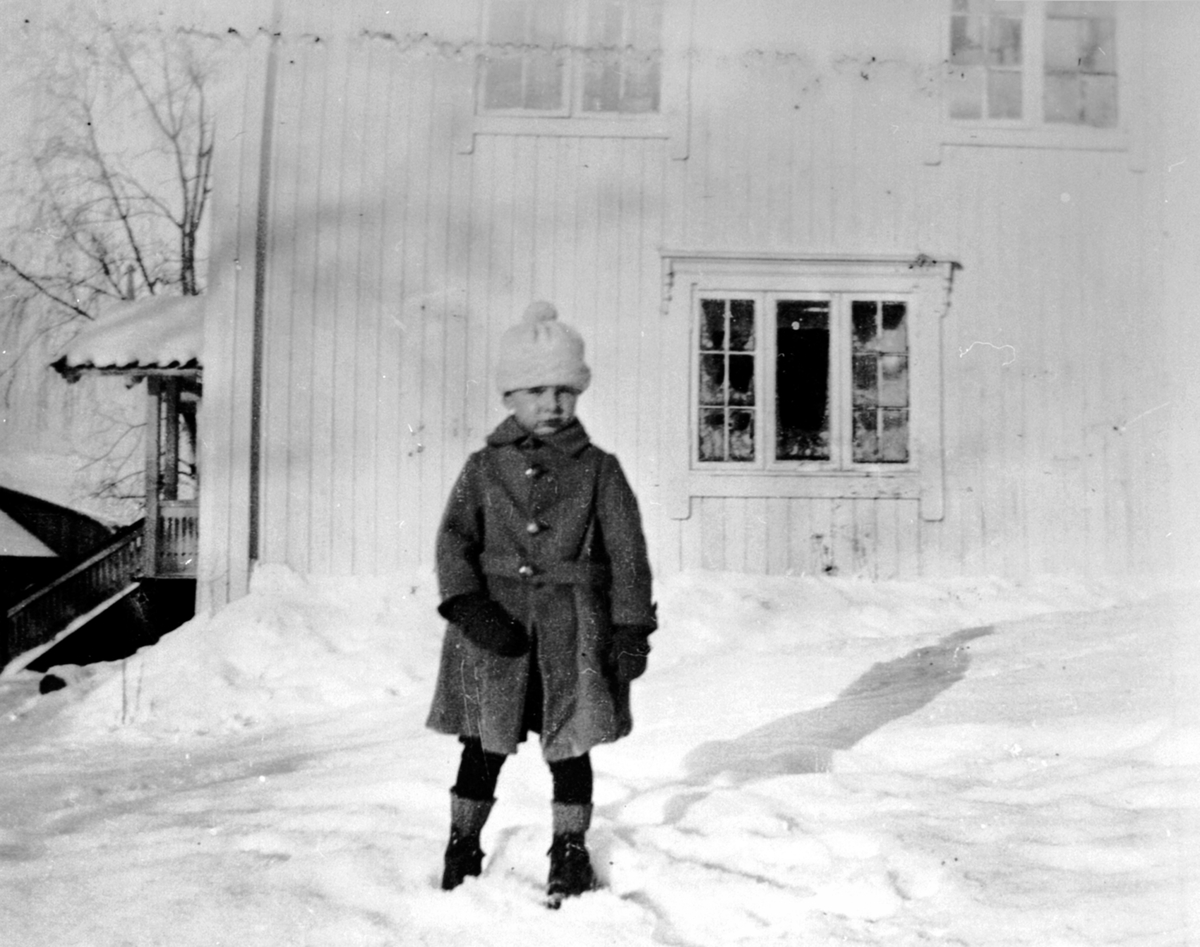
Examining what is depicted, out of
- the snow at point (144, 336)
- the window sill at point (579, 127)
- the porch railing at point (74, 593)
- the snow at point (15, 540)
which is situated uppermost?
the window sill at point (579, 127)

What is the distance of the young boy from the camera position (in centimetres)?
239

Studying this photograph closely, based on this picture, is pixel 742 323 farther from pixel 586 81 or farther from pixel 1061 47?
pixel 1061 47

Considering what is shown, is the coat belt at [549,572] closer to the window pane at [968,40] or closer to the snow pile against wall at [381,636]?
the snow pile against wall at [381,636]

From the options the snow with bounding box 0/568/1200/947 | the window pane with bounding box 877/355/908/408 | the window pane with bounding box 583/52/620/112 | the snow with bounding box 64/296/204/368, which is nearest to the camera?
the snow with bounding box 0/568/1200/947

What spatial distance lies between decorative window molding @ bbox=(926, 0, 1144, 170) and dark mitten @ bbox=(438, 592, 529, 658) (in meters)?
5.34

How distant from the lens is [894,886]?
2.34 metres

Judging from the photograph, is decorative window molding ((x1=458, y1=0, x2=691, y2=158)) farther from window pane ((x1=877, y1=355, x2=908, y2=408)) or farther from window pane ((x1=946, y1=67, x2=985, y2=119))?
window pane ((x1=877, y1=355, x2=908, y2=408))

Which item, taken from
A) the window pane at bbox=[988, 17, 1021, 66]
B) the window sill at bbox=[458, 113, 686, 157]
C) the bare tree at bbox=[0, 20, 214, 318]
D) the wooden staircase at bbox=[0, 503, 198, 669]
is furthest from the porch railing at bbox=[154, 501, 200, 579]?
the window pane at bbox=[988, 17, 1021, 66]

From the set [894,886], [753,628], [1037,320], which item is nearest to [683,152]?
[1037,320]

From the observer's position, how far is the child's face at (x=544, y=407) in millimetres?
2533

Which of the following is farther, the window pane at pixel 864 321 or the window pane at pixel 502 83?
the window pane at pixel 864 321

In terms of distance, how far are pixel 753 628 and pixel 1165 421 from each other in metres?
2.90

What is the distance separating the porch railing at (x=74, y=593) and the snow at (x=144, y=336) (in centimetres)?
134

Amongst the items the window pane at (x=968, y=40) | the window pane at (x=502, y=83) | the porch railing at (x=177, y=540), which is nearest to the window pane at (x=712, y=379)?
the window pane at (x=502, y=83)
